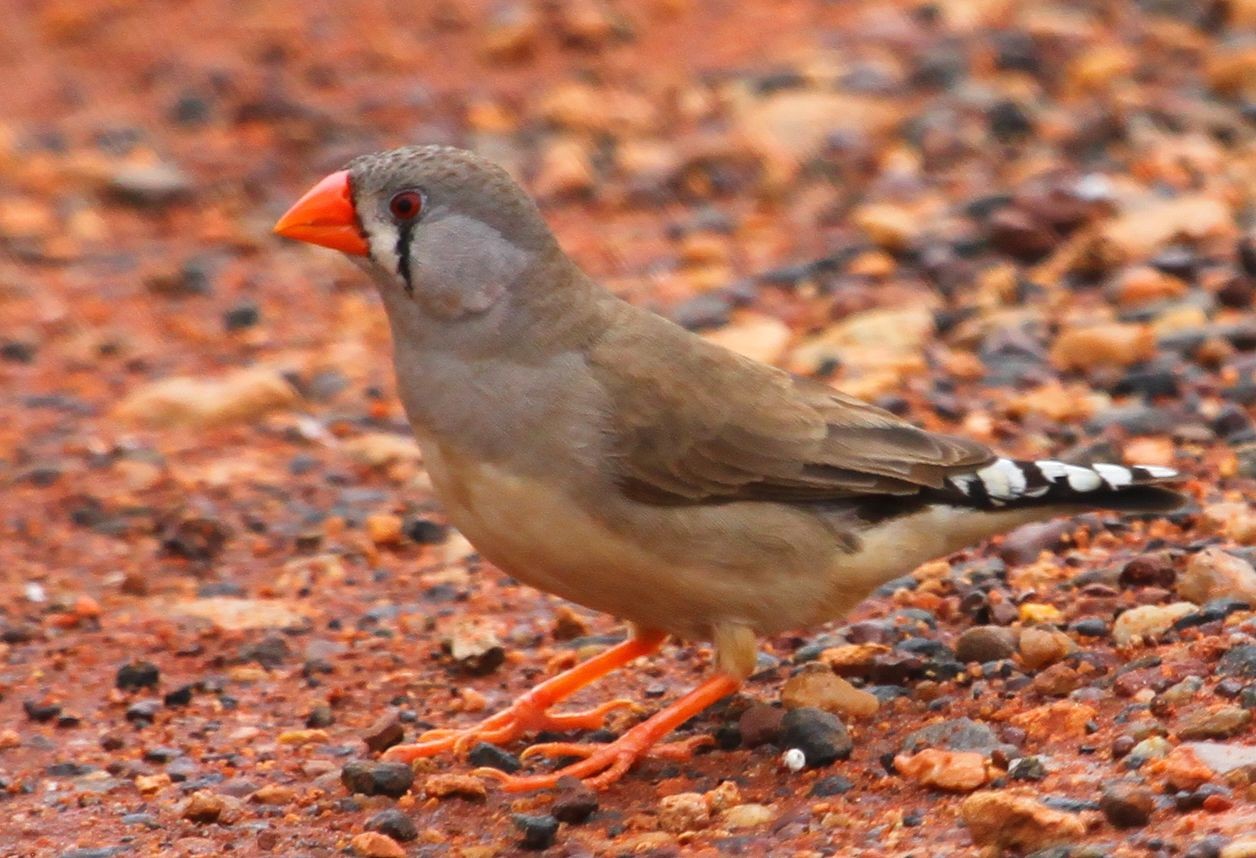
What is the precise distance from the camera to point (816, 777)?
5402mm

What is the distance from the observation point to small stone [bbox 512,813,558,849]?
5.06 meters

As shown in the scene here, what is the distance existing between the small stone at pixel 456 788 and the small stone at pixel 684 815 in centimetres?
52

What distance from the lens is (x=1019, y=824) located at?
4.59 meters

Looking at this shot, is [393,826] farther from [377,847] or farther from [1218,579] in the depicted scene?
[1218,579]

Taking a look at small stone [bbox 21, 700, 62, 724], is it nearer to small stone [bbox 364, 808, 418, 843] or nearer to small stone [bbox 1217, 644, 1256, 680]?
small stone [bbox 364, 808, 418, 843]

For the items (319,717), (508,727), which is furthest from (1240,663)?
(319,717)

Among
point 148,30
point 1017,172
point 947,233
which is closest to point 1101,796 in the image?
point 947,233

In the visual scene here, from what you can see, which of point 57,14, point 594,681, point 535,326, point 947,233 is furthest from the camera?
point 57,14

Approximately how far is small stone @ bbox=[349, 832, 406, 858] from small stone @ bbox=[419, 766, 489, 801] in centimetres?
40

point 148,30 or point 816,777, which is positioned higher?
point 148,30

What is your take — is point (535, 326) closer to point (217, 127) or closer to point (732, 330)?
point (732, 330)

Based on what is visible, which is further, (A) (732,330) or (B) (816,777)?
(A) (732,330)

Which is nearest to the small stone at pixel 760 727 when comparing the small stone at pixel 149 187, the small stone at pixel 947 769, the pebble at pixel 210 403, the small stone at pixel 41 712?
the small stone at pixel 947 769

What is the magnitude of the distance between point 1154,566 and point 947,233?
360 centimetres
